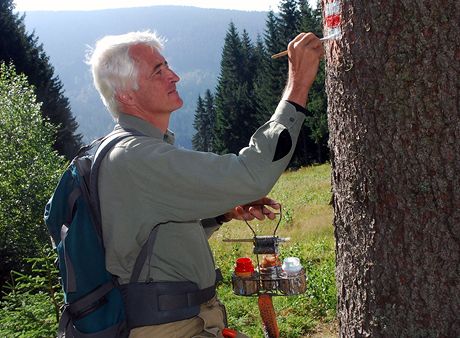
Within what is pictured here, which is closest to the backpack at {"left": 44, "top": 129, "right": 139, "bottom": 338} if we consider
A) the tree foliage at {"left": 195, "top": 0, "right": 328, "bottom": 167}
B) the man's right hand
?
the man's right hand

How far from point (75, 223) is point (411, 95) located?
4.94 ft

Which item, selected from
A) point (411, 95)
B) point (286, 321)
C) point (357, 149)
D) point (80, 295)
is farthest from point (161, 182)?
point (286, 321)

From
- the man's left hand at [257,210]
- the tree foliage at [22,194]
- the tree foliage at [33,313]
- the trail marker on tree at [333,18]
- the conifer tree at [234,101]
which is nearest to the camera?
the trail marker on tree at [333,18]

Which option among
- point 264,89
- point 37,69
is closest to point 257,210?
point 37,69

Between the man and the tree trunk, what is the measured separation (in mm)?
241

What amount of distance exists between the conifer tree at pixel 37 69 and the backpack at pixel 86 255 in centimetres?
3460

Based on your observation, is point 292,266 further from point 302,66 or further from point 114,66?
point 114,66

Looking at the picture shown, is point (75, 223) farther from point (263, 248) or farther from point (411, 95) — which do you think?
point (411, 95)

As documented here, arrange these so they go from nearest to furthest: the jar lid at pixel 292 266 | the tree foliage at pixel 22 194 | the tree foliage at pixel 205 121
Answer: the jar lid at pixel 292 266 < the tree foliage at pixel 22 194 < the tree foliage at pixel 205 121

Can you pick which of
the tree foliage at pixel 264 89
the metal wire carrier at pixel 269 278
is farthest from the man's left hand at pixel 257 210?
the tree foliage at pixel 264 89

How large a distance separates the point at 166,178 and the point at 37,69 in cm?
3849

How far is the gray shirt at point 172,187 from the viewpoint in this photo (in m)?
2.33

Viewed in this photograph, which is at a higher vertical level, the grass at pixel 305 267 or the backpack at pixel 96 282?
the backpack at pixel 96 282

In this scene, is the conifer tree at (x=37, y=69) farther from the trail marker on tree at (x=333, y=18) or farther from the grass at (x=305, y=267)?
the trail marker on tree at (x=333, y=18)
